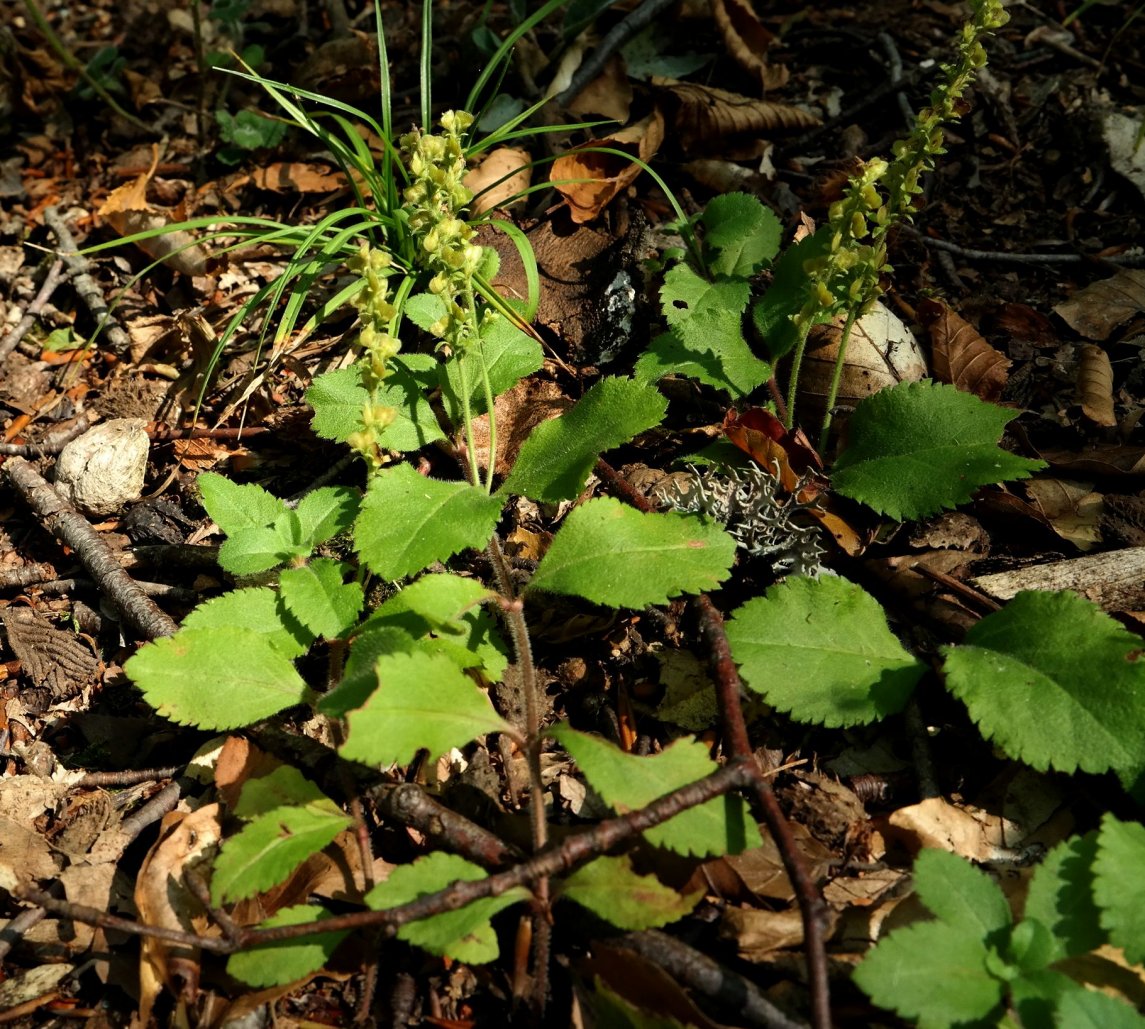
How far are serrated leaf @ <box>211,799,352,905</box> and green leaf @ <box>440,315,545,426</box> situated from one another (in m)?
1.18

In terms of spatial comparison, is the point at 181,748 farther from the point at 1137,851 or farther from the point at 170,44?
the point at 170,44

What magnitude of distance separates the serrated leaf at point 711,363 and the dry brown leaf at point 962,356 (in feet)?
1.86

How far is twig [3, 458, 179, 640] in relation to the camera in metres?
2.35

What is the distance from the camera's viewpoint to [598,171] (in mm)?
3311

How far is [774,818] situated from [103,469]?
2.15 metres

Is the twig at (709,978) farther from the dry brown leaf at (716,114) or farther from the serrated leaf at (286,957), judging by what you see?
the dry brown leaf at (716,114)

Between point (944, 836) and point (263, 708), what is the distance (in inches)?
56.2

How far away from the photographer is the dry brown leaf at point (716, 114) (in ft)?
11.1

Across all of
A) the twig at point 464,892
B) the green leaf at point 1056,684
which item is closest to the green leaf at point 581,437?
the twig at point 464,892

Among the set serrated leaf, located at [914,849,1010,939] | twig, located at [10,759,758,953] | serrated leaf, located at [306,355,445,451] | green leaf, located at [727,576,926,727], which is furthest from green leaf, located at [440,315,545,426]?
serrated leaf, located at [914,849,1010,939]

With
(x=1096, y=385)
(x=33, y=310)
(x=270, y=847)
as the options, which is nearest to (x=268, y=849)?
(x=270, y=847)

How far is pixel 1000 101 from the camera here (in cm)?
357

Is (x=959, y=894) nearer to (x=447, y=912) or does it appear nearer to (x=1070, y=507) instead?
(x=447, y=912)

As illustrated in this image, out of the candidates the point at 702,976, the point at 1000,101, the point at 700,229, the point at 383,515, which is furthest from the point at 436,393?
the point at 1000,101
